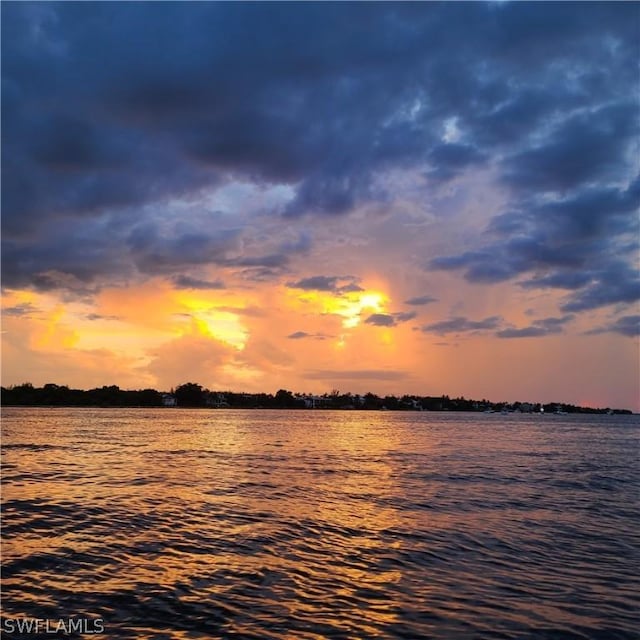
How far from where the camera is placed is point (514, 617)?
1327 cm

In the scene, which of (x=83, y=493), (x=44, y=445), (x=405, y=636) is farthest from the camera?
(x=44, y=445)

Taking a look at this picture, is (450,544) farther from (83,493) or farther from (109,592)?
(83,493)

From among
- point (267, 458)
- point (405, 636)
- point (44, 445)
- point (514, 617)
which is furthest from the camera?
point (44, 445)

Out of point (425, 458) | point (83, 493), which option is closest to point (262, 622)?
point (83, 493)

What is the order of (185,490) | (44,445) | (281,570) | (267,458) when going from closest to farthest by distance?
(281,570), (185,490), (267,458), (44,445)

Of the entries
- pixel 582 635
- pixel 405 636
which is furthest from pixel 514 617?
pixel 405 636

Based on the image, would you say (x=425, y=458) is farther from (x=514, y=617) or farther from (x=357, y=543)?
(x=514, y=617)

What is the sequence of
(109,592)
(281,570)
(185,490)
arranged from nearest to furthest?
(109,592), (281,570), (185,490)

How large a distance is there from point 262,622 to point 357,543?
8.33 metres

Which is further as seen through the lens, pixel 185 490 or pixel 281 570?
pixel 185 490

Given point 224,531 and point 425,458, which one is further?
point 425,458

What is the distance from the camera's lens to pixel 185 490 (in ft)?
107

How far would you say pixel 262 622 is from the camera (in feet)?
41.7

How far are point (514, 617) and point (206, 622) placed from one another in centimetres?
726
